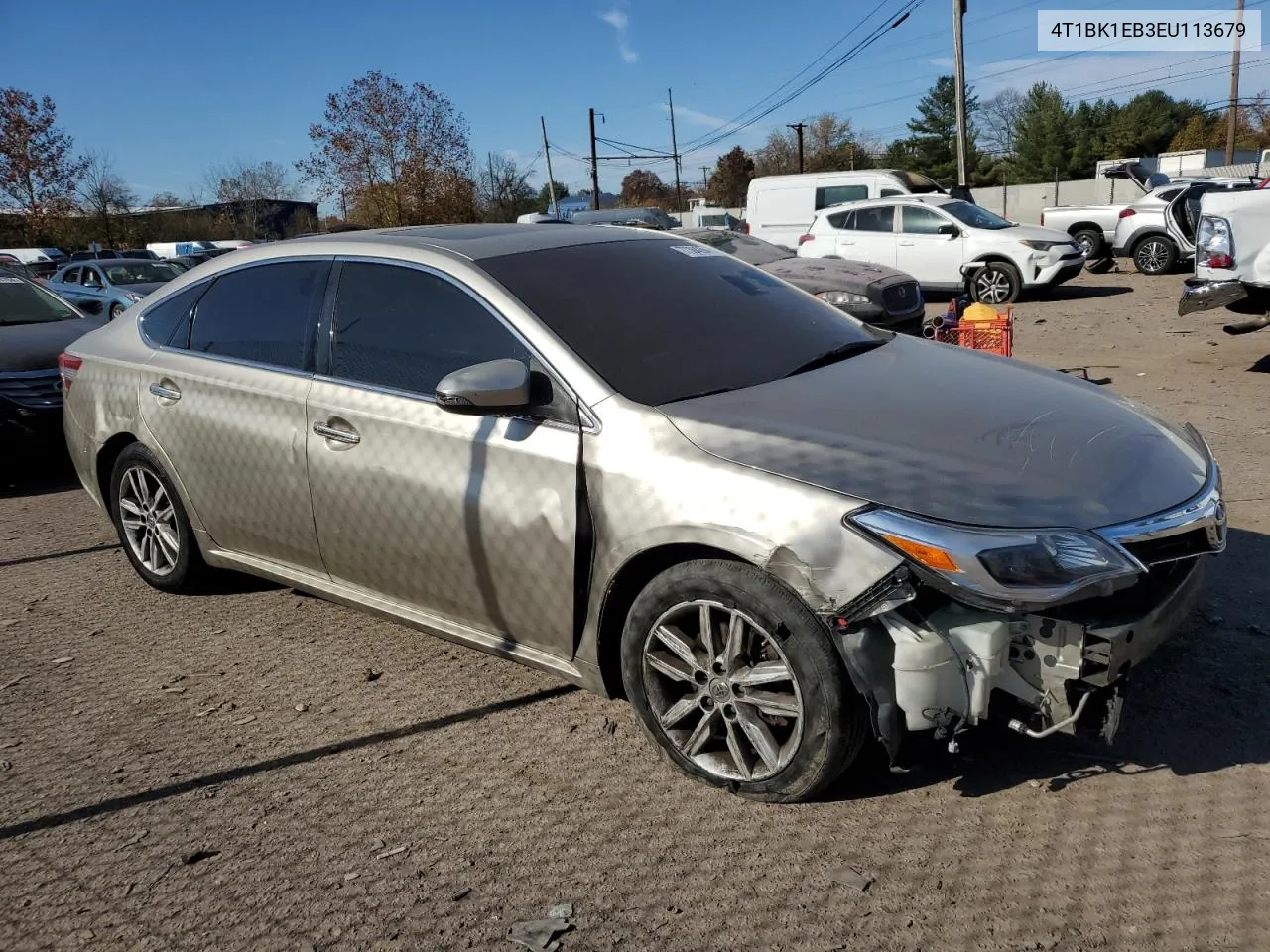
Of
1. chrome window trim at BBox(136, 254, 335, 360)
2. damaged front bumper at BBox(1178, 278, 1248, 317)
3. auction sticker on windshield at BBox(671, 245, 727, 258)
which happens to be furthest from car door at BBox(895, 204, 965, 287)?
chrome window trim at BBox(136, 254, 335, 360)

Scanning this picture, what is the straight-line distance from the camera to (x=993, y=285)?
1570 centimetres

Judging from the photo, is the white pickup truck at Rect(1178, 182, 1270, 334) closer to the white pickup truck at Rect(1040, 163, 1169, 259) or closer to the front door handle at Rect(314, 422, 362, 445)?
the front door handle at Rect(314, 422, 362, 445)

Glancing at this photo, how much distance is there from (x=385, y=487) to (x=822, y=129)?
87.1 metres

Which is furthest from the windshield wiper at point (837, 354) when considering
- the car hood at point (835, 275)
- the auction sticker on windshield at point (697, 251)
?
the car hood at point (835, 275)

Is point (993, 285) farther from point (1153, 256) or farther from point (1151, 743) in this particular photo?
point (1151, 743)

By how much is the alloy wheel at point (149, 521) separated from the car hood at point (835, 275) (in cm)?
670

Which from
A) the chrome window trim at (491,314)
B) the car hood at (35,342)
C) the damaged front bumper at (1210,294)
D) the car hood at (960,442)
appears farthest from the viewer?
the damaged front bumper at (1210,294)

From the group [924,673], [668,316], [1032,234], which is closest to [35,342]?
[668,316]

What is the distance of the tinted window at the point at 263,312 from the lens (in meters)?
4.06

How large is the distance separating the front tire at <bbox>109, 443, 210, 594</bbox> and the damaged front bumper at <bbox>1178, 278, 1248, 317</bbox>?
769 centimetres

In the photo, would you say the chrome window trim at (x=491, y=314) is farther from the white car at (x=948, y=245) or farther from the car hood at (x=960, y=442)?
the white car at (x=948, y=245)

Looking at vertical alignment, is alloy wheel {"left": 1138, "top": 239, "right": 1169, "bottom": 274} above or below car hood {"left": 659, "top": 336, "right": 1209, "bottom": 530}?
below

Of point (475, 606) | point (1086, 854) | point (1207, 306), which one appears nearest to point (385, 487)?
point (475, 606)

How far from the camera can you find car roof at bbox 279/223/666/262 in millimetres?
3822
